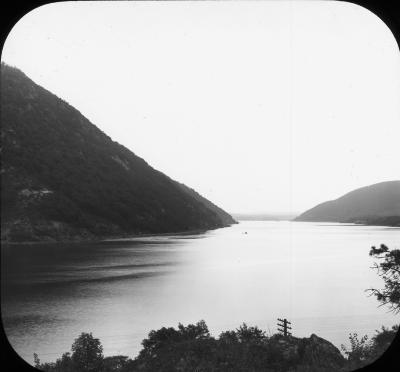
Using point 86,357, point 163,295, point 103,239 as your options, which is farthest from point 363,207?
point 86,357

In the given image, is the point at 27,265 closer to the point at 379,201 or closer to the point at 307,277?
the point at 307,277

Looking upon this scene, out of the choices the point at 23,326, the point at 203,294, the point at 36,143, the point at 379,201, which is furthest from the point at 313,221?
the point at 23,326

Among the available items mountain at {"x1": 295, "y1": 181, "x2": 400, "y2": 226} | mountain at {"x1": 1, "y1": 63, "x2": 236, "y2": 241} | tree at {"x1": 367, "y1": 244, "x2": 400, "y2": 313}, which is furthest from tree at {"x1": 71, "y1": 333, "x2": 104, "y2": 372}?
mountain at {"x1": 295, "y1": 181, "x2": 400, "y2": 226}

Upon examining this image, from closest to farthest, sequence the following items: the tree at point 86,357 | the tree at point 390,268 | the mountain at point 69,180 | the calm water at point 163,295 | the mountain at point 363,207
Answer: the tree at point 390,268 → the tree at point 86,357 → the calm water at point 163,295 → the mountain at point 69,180 → the mountain at point 363,207

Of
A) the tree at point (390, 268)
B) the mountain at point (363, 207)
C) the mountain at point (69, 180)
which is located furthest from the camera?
the mountain at point (363, 207)

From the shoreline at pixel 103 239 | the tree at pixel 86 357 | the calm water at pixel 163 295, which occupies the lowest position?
the calm water at pixel 163 295

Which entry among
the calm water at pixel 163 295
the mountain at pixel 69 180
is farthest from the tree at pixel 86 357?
the mountain at pixel 69 180

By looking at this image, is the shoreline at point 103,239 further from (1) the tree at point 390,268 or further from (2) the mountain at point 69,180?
(1) the tree at point 390,268
